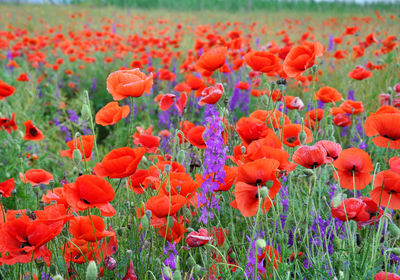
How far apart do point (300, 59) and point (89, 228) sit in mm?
989

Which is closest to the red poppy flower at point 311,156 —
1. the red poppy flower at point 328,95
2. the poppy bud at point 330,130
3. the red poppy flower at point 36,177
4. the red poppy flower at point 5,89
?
the poppy bud at point 330,130

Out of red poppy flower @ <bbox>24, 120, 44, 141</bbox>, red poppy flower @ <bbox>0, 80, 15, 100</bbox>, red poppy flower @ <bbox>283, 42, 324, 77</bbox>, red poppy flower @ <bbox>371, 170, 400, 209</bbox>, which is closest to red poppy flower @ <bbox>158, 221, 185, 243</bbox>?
red poppy flower @ <bbox>371, 170, 400, 209</bbox>

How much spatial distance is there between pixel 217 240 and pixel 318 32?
286 inches

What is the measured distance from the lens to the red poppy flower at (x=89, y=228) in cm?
97

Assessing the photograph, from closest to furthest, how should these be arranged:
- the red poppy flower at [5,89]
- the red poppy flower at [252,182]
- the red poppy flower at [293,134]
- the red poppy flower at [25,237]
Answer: the red poppy flower at [25,237] → the red poppy flower at [252,182] → the red poppy flower at [293,134] → the red poppy flower at [5,89]

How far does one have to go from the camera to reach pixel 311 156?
1015 mm

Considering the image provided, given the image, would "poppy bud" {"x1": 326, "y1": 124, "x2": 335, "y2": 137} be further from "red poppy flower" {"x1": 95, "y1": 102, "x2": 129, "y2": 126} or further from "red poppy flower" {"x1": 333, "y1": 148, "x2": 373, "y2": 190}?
"red poppy flower" {"x1": 95, "y1": 102, "x2": 129, "y2": 126}

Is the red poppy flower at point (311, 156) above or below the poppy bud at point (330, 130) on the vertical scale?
above

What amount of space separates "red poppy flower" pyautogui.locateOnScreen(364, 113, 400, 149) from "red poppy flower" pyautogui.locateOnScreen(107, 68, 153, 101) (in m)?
0.72

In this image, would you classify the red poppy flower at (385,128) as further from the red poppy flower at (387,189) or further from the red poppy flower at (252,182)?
the red poppy flower at (252,182)

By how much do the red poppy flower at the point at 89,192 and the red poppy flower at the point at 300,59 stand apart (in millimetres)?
848

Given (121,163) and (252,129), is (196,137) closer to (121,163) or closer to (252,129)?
(252,129)

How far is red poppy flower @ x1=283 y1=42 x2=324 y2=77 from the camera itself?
1.39 m

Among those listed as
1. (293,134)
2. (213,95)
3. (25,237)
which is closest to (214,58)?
(213,95)
